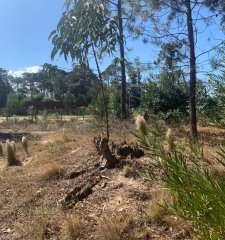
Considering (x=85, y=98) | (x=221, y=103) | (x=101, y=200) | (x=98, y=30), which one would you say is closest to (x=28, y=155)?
(x=98, y=30)

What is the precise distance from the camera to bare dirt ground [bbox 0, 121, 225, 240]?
5.18 metres

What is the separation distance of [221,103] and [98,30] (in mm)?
6973

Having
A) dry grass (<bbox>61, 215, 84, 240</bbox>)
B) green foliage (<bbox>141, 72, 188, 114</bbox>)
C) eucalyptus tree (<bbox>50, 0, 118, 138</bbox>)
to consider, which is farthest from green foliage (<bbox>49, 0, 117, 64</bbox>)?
green foliage (<bbox>141, 72, 188, 114</bbox>)

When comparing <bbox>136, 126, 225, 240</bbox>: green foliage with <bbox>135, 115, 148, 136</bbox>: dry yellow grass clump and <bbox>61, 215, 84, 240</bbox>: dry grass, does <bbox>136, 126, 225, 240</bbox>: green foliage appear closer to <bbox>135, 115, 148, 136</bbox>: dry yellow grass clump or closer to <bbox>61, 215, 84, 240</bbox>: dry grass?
<bbox>135, 115, 148, 136</bbox>: dry yellow grass clump

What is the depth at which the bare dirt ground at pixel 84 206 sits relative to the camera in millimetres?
5180

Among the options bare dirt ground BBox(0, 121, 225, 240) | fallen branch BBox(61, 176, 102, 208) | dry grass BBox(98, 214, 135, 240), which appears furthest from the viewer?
fallen branch BBox(61, 176, 102, 208)

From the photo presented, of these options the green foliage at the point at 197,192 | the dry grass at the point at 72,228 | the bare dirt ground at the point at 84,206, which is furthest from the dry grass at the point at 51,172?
the green foliage at the point at 197,192

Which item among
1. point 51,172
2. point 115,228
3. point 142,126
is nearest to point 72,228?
point 115,228

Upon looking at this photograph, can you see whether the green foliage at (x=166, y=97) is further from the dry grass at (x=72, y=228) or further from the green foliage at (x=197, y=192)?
the green foliage at (x=197, y=192)

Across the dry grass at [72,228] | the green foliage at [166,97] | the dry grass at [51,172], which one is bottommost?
the dry grass at [72,228]

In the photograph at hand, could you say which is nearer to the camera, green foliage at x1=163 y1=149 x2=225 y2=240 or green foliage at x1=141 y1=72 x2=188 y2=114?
green foliage at x1=163 y1=149 x2=225 y2=240

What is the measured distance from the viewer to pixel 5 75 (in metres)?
89.4

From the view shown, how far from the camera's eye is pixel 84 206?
622 centimetres

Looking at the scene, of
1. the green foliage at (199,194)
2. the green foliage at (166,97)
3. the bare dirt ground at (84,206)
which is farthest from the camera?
the green foliage at (166,97)
